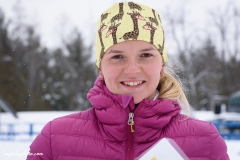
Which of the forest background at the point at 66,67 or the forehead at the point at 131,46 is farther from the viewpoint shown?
the forest background at the point at 66,67

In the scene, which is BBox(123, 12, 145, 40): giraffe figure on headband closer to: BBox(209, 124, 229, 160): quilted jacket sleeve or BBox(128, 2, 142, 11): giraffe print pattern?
BBox(128, 2, 142, 11): giraffe print pattern

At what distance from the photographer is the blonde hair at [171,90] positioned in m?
1.83

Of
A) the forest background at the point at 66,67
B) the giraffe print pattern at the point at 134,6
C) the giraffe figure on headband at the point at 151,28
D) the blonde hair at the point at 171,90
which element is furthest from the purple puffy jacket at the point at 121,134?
the forest background at the point at 66,67

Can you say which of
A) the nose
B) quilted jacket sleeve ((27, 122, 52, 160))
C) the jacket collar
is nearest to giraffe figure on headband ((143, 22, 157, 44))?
the nose

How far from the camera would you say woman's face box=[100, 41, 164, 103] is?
63.6 inches

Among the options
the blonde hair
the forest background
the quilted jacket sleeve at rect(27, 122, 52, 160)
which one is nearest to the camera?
the quilted jacket sleeve at rect(27, 122, 52, 160)

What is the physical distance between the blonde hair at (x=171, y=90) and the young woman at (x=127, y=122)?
0.27ft

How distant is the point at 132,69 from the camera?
63.1 inches

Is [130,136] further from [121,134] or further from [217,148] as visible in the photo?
[217,148]

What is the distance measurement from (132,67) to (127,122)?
271 millimetres

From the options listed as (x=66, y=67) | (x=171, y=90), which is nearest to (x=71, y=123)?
(x=171, y=90)

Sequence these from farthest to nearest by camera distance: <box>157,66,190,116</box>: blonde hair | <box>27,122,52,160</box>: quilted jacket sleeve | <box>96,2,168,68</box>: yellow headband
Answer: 1. <box>157,66,190,116</box>: blonde hair
2. <box>96,2,168,68</box>: yellow headband
3. <box>27,122,52,160</box>: quilted jacket sleeve

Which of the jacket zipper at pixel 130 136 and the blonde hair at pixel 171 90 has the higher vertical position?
the blonde hair at pixel 171 90

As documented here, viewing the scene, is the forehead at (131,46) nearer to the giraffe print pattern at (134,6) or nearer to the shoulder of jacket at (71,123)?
the giraffe print pattern at (134,6)
